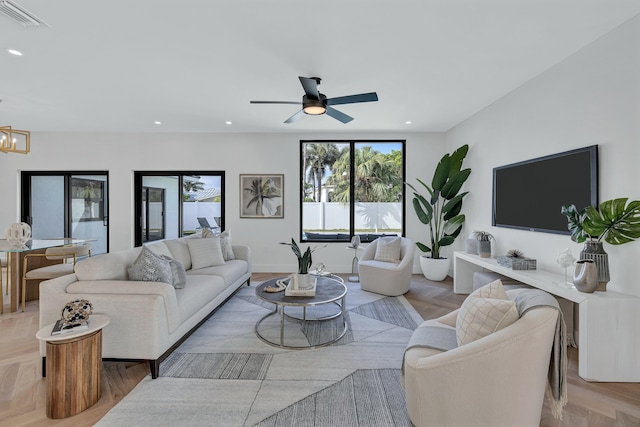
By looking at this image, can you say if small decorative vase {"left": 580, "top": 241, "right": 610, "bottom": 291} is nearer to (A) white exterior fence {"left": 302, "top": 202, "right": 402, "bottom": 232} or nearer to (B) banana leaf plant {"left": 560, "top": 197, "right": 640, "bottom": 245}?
(B) banana leaf plant {"left": 560, "top": 197, "right": 640, "bottom": 245}

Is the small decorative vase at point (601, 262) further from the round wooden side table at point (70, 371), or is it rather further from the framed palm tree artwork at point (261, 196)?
the framed palm tree artwork at point (261, 196)

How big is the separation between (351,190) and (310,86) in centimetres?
311

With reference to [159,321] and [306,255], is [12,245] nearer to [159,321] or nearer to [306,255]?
[159,321]

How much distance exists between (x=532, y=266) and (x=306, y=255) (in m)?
2.42

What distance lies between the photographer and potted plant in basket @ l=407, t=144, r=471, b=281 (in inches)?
183

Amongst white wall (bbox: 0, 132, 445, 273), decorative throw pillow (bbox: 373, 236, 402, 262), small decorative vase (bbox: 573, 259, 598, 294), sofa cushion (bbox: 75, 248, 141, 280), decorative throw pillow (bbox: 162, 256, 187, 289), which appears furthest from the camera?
white wall (bbox: 0, 132, 445, 273)

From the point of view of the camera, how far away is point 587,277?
2.20 metres

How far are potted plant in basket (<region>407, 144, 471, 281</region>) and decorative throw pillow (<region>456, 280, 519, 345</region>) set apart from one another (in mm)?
3205

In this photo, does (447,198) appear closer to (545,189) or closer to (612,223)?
(545,189)

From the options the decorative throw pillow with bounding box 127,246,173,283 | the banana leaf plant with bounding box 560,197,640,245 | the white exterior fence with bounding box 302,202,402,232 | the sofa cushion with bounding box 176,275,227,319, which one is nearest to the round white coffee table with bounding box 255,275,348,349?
the sofa cushion with bounding box 176,275,227,319

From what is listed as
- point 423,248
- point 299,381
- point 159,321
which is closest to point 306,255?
point 299,381

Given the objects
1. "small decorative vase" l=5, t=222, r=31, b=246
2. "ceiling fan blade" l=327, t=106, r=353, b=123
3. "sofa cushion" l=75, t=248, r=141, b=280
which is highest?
"ceiling fan blade" l=327, t=106, r=353, b=123

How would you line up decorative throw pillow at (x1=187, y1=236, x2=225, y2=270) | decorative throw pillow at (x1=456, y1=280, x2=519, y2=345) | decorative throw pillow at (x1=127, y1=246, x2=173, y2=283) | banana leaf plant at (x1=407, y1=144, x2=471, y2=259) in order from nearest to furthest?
decorative throw pillow at (x1=456, y1=280, x2=519, y2=345)
decorative throw pillow at (x1=127, y1=246, x2=173, y2=283)
decorative throw pillow at (x1=187, y1=236, x2=225, y2=270)
banana leaf plant at (x1=407, y1=144, x2=471, y2=259)

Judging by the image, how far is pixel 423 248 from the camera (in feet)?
16.7
